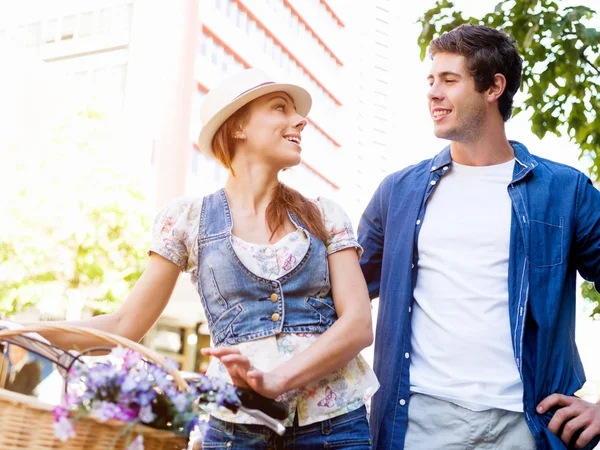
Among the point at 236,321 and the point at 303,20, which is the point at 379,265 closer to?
the point at 236,321

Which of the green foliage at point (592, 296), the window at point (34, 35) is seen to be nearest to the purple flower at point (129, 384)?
the green foliage at point (592, 296)

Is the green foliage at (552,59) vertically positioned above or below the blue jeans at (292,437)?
above

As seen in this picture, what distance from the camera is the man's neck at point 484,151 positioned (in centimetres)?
322

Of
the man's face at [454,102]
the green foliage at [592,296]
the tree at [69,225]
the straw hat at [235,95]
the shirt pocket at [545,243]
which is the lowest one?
the shirt pocket at [545,243]

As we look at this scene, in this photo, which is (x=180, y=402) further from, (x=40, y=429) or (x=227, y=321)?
(x=227, y=321)

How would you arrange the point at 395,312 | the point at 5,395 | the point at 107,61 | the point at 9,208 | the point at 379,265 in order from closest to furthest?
the point at 5,395 → the point at 395,312 → the point at 379,265 → the point at 9,208 → the point at 107,61

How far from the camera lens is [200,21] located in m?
31.9

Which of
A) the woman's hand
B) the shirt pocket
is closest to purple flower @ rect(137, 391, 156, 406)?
the woman's hand

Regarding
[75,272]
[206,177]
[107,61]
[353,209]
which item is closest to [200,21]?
[107,61]

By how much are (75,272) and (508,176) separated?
1547cm

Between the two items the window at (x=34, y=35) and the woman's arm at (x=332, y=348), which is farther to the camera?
the window at (x=34, y=35)

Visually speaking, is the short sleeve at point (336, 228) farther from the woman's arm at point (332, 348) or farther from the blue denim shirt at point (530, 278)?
the blue denim shirt at point (530, 278)

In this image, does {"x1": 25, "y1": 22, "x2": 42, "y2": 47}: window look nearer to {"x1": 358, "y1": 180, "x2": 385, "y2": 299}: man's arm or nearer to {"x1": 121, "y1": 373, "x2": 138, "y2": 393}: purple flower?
{"x1": 358, "y1": 180, "x2": 385, "y2": 299}: man's arm

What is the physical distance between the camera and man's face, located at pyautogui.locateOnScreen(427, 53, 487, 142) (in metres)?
3.22
